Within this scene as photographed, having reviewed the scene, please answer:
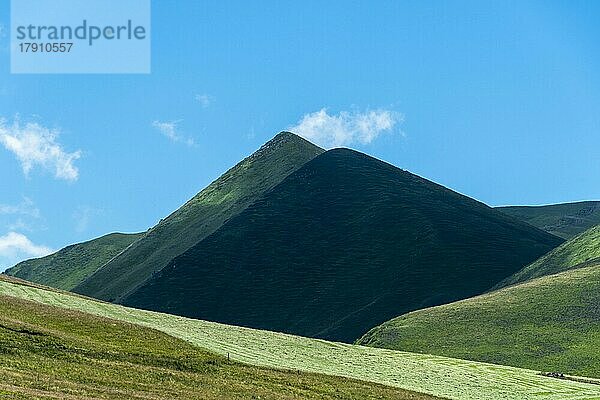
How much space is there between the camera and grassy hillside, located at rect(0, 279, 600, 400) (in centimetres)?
6162

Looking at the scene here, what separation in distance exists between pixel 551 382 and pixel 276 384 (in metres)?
46.6

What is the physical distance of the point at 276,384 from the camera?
208 ft

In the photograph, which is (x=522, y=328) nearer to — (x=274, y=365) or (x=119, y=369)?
(x=274, y=365)

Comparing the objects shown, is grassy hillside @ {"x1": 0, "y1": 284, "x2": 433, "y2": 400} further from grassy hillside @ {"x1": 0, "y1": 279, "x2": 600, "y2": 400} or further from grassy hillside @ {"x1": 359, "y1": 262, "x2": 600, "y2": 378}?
grassy hillside @ {"x1": 359, "y1": 262, "x2": 600, "y2": 378}

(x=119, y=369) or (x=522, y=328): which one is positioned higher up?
(x=119, y=369)

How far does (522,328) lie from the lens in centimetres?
13488

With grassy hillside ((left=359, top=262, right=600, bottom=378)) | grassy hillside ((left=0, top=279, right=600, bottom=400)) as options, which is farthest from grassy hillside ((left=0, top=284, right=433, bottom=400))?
grassy hillside ((left=359, top=262, right=600, bottom=378))

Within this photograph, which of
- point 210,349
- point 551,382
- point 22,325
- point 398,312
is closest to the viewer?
point 22,325

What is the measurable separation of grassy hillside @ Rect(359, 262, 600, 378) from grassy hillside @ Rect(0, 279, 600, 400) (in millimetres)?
17642

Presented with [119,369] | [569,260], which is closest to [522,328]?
[569,260]

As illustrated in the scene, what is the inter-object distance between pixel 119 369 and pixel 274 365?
1926 cm

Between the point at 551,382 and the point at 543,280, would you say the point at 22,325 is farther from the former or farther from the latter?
the point at 543,280

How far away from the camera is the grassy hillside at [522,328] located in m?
120

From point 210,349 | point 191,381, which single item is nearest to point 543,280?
point 210,349
